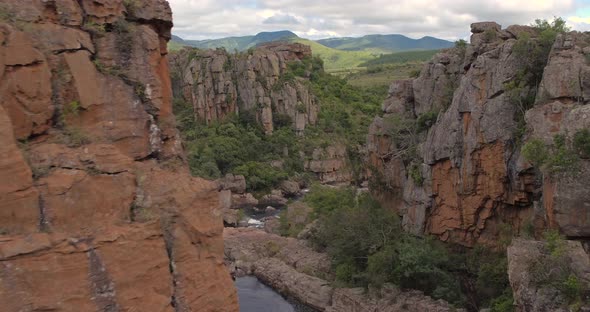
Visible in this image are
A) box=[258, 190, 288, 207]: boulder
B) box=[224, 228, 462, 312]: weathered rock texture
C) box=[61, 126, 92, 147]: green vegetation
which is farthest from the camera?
box=[258, 190, 288, 207]: boulder

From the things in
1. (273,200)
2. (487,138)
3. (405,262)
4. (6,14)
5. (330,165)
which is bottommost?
(273,200)

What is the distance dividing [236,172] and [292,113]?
16304 millimetres

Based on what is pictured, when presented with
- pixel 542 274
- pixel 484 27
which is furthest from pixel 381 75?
pixel 542 274

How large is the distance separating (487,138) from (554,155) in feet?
22.3

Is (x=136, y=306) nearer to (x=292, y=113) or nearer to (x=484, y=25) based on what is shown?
(x=484, y=25)

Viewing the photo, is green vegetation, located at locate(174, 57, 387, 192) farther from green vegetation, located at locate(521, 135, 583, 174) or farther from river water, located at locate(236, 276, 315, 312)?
green vegetation, located at locate(521, 135, 583, 174)

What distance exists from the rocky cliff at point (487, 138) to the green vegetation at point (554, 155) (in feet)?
0.82

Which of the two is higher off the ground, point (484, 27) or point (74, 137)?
point (484, 27)

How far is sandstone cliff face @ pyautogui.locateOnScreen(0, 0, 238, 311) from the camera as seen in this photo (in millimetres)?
7824

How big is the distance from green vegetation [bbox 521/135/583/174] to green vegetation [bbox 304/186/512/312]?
5.94 m

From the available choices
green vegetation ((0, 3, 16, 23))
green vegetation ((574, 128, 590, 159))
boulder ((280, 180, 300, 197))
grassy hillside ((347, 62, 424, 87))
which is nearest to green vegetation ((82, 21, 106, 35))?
green vegetation ((0, 3, 16, 23))

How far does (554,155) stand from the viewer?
60.6ft

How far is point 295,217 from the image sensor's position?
148ft

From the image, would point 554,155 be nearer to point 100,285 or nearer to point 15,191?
point 100,285
